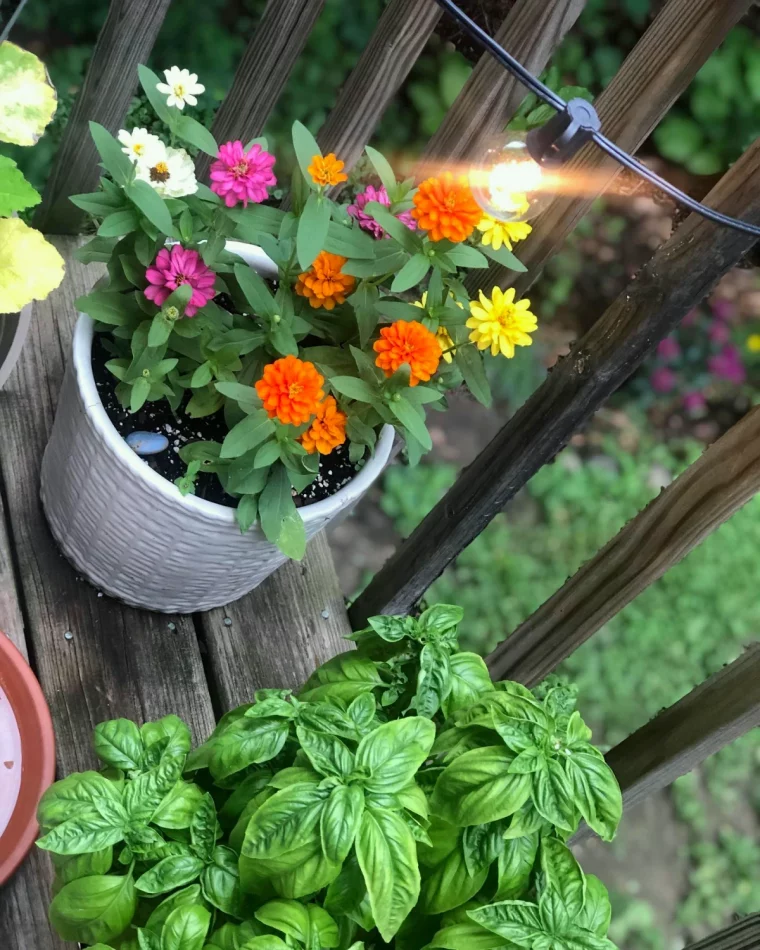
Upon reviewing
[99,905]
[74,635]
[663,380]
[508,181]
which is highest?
[508,181]

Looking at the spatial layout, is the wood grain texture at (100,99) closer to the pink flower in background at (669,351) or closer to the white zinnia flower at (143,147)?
the white zinnia flower at (143,147)

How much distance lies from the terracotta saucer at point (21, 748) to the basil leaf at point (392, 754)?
43cm

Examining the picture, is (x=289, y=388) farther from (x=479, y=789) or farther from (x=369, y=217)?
(x=479, y=789)

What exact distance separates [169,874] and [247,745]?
4.2 inches

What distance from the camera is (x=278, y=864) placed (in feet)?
2.09

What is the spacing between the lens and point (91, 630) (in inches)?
43.6

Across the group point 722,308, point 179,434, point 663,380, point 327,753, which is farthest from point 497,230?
point 722,308

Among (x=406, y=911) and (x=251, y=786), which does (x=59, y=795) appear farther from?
(x=406, y=911)

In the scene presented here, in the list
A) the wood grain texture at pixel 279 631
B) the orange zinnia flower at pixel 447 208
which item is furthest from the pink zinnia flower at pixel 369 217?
the wood grain texture at pixel 279 631

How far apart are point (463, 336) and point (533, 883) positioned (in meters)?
0.52

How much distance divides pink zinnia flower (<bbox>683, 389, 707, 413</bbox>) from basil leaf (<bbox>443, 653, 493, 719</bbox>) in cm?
163

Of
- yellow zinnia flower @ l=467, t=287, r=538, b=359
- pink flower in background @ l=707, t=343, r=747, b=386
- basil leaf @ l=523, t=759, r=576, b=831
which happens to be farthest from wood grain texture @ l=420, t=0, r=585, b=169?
pink flower in background @ l=707, t=343, r=747, b=386

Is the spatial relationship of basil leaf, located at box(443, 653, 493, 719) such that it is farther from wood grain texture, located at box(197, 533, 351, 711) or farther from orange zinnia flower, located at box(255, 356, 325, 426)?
wood grain texture, located at box(197, 533, 351, 711)

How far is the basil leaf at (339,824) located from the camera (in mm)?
618
